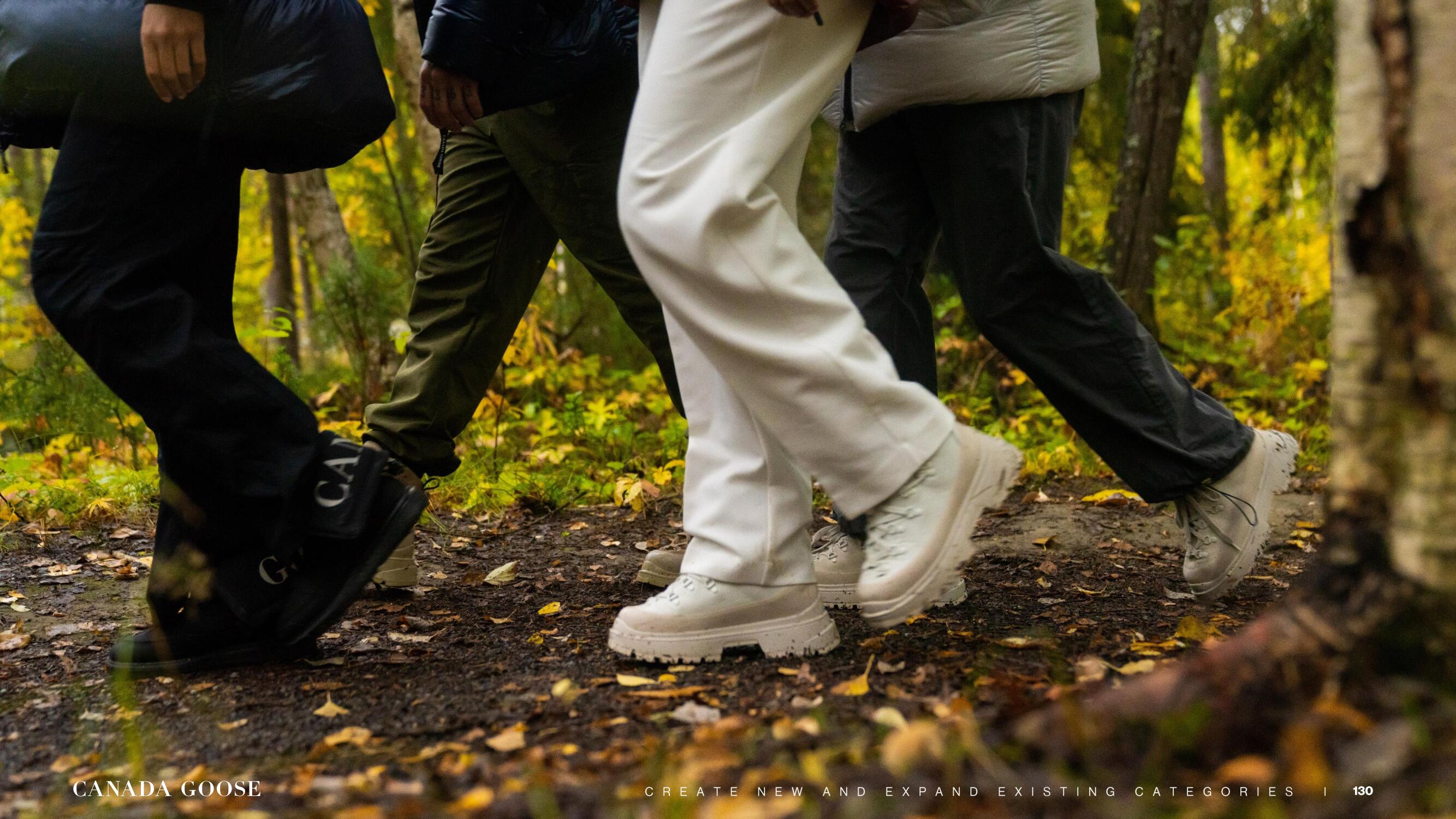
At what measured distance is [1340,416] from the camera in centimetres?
133

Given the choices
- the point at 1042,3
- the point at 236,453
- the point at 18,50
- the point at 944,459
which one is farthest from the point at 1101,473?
the point at 18,50

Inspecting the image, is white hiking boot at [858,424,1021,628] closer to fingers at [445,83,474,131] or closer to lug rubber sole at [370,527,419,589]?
fingers at [445,83,474,131]

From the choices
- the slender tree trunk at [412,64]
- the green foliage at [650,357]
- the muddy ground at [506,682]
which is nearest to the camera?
the muddy ground at [506,682]

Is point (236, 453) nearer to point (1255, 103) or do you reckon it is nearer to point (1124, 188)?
point (1124, 188)

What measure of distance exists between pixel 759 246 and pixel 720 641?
2.49 ft

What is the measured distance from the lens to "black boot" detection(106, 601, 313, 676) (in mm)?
2189

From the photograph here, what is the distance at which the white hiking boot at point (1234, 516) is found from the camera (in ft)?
7.84

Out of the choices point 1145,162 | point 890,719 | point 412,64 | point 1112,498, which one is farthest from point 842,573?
point 412,64

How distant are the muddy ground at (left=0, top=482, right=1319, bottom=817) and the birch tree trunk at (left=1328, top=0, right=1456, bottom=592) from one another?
1.63 feet

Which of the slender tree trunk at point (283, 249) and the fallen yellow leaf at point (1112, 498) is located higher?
the slender tree trunk at point (283, 249)

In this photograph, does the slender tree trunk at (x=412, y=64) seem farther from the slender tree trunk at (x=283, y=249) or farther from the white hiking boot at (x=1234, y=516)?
the white hiking boot at (x=1234, y=516)

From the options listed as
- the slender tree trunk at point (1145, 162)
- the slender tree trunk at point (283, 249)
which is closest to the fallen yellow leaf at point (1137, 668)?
the slender tree trunk at point (1145, 162)

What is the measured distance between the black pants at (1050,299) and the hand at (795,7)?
2.09ft

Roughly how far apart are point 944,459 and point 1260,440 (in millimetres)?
1035
